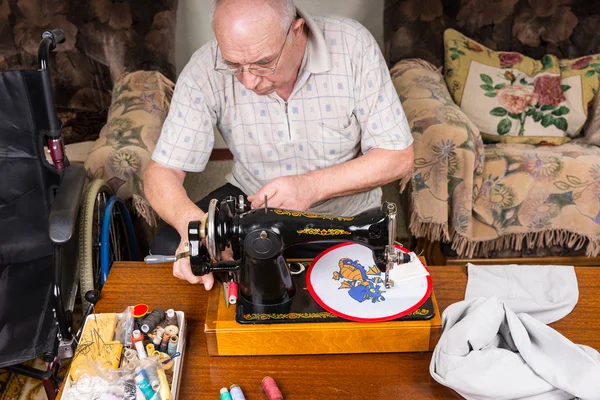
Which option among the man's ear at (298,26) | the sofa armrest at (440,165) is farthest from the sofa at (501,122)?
the man's ear at (298,26)

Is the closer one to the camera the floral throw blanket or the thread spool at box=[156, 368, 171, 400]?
the thread spool at box=[156, 368, 171, 400]

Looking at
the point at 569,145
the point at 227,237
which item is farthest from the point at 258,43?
the point at 569,145

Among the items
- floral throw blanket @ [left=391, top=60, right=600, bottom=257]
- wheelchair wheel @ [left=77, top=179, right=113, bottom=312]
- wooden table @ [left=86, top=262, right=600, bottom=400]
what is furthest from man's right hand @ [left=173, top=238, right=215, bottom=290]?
floral throw blanket @ [left=391, top=60, right=600, bottom=257]

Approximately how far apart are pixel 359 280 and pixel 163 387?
17.0 inches

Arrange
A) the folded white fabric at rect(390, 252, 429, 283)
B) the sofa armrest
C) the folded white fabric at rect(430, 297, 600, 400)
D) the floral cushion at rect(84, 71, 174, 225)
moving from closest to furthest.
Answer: the folded white fabric at rect(430, 297, 600, 400) → the folded white fabric at rect(390, 252, 429, 283) → the floral cushion at rect(84, 71, 174, 225) → the sofa armrest

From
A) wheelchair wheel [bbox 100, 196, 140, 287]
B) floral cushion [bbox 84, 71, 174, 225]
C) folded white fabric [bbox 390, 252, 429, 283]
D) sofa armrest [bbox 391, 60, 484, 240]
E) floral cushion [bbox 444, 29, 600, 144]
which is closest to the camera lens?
folded white fabric [bbox 390, 252, 429, 283]

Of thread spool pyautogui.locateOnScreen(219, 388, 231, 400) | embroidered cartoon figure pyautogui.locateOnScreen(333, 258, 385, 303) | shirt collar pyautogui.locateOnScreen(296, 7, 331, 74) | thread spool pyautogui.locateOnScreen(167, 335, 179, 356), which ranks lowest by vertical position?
thread spool pyautogui.locateOnScreen(219, 388, 231, 400)

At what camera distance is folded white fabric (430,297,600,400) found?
0.99 metres

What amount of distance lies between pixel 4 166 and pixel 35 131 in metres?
0.14

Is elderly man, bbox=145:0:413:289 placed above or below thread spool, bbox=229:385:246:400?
above

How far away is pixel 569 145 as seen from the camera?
2.34 m

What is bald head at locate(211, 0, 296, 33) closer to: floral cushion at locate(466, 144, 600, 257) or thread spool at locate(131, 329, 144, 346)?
thread spool at locate(131, 329, 144, 346)

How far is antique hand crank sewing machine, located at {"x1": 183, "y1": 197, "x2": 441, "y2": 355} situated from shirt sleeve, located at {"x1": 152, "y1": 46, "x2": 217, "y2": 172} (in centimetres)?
51

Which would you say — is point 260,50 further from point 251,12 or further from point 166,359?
point 166,359
